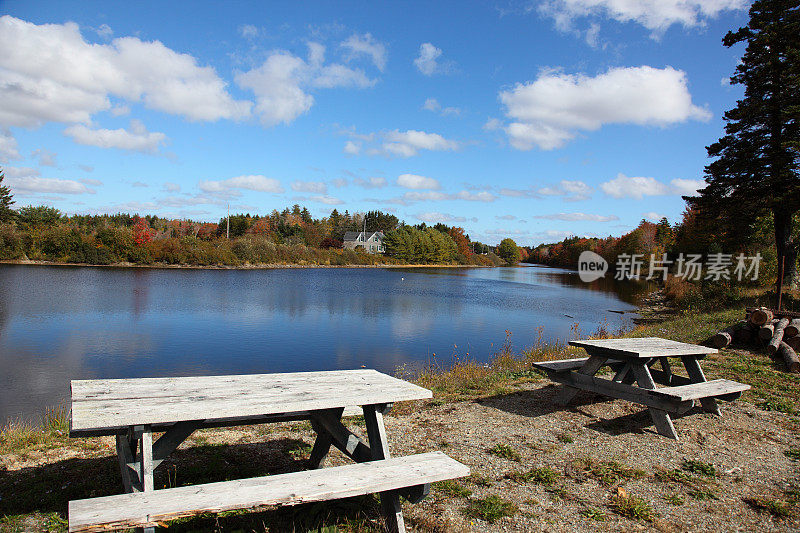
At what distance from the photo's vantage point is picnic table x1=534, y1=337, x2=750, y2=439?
4809 millimetres

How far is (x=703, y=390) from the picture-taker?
506 cm

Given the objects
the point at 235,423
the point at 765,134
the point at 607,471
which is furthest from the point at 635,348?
the point at 765,134

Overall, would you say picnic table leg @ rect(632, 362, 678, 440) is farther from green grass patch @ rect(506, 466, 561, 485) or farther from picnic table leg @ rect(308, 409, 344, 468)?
picnic table leg @ rect(308, 409, 344, 468)

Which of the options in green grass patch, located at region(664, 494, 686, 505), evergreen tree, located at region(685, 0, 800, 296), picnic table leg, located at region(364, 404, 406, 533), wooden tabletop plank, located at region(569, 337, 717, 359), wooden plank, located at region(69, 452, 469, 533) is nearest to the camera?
wooden plank, located at region(69, 452, 469, 533)

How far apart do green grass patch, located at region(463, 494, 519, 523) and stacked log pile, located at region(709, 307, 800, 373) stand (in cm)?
763

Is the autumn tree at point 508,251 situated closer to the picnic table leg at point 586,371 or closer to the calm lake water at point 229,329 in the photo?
the calm lake water at point 229,329

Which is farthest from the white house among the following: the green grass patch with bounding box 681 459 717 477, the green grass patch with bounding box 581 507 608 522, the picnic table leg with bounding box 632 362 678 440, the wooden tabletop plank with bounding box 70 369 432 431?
the green grass patch with bounding box 581 507 608 522

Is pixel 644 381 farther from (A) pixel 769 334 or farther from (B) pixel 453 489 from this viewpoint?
(A) pixel 769 334

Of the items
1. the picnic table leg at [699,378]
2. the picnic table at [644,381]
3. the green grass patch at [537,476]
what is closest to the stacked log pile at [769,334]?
the picnic table leg at [699,378]

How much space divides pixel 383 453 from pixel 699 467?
2.92 m

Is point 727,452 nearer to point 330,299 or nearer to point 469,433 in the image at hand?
point 469,433

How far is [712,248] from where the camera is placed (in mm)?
29344

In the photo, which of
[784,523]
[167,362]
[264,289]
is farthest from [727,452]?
[264,289]

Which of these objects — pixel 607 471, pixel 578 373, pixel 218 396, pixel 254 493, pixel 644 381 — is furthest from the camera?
pixel 578 373
